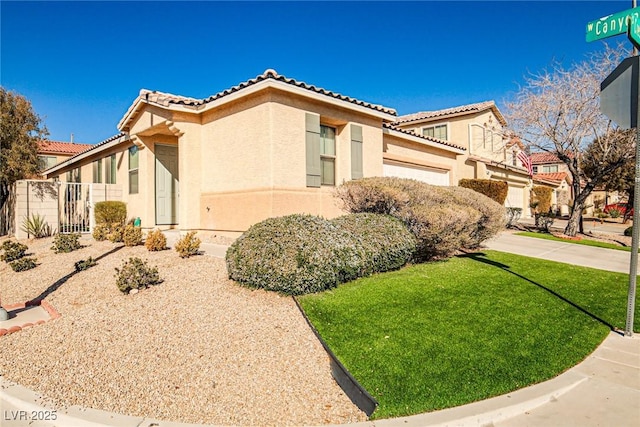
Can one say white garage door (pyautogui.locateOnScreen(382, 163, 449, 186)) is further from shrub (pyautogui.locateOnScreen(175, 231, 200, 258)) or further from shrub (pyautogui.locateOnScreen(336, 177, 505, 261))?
shrub (pyautogui.locateOnScreen(175, 231, 200, 258))

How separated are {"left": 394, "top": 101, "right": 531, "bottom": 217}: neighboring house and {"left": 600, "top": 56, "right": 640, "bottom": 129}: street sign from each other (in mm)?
14295

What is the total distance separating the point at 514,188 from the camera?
26094mm

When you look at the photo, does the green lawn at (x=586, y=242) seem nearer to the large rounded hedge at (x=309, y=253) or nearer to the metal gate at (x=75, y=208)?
the large rounded hedge at (x=309, y=253)

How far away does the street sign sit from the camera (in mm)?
4457

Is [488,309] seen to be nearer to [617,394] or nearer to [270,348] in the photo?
[617,394]

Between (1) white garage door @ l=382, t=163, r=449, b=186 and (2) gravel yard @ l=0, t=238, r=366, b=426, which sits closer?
(2) gravel yard @ l=0, t=238, r=366, b=426

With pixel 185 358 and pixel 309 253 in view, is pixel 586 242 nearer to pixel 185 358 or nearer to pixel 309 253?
pixel 309 253

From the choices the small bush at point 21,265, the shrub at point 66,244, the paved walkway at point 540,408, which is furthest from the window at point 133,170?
the paved walkway at point 540,408

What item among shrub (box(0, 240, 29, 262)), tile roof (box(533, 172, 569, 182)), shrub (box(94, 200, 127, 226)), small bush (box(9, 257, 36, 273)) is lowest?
small bush (box(9, 257, 36, 273))

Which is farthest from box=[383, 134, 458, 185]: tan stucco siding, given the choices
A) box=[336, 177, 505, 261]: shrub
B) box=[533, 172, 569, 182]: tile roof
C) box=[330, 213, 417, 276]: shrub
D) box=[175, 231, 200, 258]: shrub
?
box=[533, 172, 569, 182]: tile roof

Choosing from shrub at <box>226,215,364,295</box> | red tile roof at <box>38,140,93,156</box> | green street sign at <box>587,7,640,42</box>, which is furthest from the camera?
red tile roof at <box>38,140,93,156</box>

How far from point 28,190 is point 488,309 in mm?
14743

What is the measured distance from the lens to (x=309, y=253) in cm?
574

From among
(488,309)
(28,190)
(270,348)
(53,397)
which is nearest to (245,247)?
(270,348)
